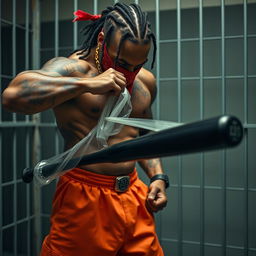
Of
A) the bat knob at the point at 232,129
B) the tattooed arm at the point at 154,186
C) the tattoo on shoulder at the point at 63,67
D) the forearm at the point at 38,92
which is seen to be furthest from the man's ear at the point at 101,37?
the bat knob at the point at 232,129

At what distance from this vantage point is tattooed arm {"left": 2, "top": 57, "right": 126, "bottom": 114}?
0.98 metres

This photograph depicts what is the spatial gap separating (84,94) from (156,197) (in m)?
0.51

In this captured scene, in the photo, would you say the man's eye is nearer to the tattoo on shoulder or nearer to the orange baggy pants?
the tattoo on shoulder

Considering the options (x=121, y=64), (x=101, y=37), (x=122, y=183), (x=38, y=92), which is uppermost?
(x=101, y=37)

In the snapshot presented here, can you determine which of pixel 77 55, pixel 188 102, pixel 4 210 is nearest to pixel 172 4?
pixel 188 102

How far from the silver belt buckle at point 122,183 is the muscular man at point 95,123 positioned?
0.01 m

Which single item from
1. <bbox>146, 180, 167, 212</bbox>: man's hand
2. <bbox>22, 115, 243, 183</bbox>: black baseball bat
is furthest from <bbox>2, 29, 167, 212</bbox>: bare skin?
<bbox>22, 115, 243, 183</bbox>: black baseball bat

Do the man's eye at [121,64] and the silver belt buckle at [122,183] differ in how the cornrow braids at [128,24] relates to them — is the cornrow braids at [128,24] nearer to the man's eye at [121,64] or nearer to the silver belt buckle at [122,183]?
the man's eye at [121,64]

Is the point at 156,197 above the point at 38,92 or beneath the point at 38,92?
beneath

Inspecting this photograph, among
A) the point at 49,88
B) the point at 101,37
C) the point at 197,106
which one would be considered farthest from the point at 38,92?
the point at 197,106

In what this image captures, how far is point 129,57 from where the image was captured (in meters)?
1.05

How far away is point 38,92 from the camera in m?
1.00

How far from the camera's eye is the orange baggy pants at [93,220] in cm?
120

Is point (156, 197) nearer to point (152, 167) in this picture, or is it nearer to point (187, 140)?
point (152, 167)
